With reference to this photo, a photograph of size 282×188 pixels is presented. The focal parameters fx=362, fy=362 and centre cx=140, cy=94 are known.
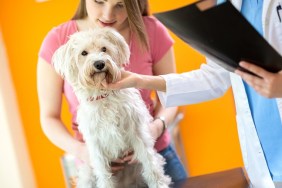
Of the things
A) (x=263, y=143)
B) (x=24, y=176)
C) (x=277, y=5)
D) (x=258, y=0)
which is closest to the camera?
(x=277, y=5)

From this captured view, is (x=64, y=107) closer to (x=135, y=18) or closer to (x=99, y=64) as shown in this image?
(x=135, y=18)

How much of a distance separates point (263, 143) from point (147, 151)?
0.42 m

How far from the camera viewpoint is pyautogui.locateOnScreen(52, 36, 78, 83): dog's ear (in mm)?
1302

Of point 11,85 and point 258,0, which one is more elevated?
point 258,0

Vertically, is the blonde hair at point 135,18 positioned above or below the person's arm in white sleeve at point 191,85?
above

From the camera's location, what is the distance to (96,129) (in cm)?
133

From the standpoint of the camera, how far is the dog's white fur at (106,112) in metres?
1.30

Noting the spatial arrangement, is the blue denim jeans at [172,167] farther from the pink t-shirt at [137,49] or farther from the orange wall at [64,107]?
the orange wall at [64,107]

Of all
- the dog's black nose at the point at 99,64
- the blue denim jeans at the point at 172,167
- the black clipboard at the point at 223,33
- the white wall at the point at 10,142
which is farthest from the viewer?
the white wall at the point at 10,142

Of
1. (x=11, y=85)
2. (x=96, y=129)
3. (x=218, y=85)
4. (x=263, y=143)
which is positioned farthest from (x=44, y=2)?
(x=263, y=143)

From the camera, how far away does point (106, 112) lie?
1.31m

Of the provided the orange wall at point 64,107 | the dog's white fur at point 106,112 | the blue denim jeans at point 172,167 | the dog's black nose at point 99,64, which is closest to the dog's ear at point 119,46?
the dog's white fur at point 106,112

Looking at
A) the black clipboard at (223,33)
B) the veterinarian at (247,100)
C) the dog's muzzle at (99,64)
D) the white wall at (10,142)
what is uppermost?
the black clipboard at (223,33)

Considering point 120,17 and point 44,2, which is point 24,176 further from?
point 120,17
